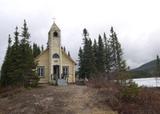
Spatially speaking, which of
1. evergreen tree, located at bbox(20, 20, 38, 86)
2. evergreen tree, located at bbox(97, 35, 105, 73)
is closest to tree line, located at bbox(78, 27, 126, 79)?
evergreen tree, located at bbox(97, 35, 105, 73)

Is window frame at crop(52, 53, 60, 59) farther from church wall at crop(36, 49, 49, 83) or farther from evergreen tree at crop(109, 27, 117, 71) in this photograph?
evergreen tree at crop(109, 27, 117, 71)

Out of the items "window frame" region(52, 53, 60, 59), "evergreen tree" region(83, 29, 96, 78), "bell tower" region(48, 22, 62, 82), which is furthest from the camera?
"evergreen tree" region(83, 29, 96, 78)

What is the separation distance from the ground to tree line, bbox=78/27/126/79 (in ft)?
64.7

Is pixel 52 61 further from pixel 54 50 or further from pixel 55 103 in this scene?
pixel 55 103

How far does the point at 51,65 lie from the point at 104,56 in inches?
585

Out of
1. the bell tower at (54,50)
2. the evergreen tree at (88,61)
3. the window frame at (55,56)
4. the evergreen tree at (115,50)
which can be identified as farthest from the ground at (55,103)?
the evergreen tree at (115,50)

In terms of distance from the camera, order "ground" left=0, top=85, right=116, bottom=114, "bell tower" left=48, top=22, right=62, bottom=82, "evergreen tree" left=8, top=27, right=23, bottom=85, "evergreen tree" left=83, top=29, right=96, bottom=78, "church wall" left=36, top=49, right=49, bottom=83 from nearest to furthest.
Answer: "ground" left=0, top=85, right=116, bottom=114 → "evergreen tree" left=8, top=27, right=23, bottom=85 → "bell tower" left=48, top=22, right=62, bottom=82 → "church wall" left=36, top=49, right=49, bottom=83 → "evergreen tree" left=83, top=29, right=96, bottom=78

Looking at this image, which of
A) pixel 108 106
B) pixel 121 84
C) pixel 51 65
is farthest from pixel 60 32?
pixel 108 106

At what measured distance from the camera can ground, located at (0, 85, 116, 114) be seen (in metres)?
22.0

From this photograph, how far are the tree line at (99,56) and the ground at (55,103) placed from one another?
19.7 m

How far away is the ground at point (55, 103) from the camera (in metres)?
22.0

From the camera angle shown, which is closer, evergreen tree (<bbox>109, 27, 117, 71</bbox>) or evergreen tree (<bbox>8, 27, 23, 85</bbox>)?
evergreen tree (<bbox>8, 27, 23, 85</bbox>)

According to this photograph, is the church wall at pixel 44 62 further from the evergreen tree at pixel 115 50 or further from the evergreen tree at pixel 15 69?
the evergreen tree at pixel 115 50

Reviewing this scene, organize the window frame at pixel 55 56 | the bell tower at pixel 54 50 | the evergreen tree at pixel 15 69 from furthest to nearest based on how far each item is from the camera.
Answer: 1. the window frame at pixel 55 56
2. the bell tower at pixel 54 50
3. the evergreen tree at pixel 15 69
